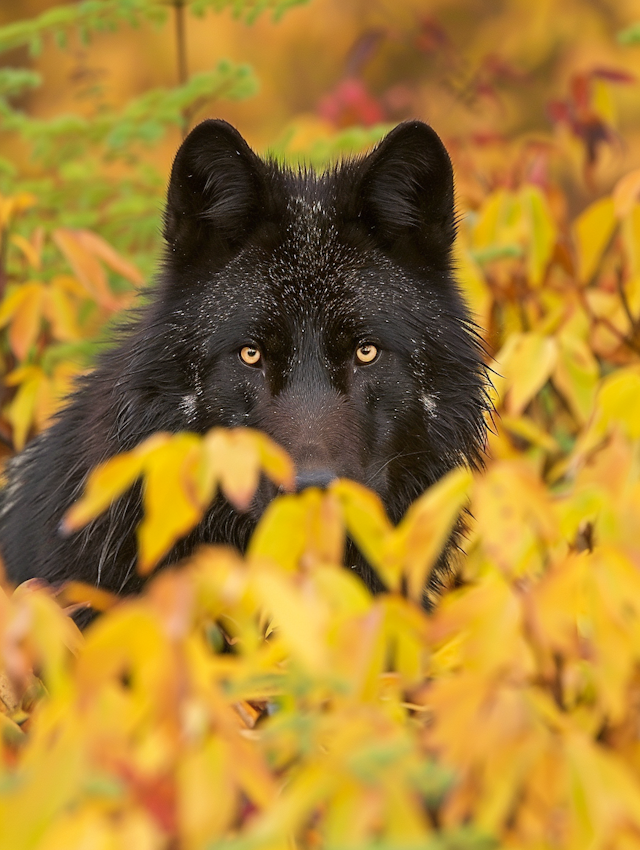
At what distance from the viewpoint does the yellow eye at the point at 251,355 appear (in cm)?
341

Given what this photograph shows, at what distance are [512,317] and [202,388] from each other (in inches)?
79.0

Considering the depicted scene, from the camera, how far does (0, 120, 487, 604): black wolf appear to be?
11.0 ft

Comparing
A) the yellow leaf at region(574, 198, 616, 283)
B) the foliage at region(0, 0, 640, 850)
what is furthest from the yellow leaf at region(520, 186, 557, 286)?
the foliage at region(0, 0, 640, 850)

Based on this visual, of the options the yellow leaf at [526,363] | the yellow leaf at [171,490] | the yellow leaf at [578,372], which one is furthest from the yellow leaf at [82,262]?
the yellow leaf at [171,490]

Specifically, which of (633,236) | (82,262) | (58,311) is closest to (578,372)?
(633,236)

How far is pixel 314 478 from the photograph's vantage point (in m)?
2.87

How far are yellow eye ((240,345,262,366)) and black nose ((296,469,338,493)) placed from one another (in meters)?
0.61

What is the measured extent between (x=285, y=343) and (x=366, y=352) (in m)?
0.29

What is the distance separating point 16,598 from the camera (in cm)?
225

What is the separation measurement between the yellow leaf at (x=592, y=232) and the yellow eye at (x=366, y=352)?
1.44 meters

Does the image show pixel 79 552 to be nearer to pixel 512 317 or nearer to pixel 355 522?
pixel 355 522

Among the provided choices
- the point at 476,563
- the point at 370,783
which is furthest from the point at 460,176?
the point at 370,783

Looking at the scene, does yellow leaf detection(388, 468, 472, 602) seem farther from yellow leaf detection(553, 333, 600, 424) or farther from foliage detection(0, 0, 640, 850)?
yellow leaf detection(553, 333, 600, 424)

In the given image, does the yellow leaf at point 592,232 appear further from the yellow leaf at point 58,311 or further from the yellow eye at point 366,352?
the yellow leaf at point 58,311
